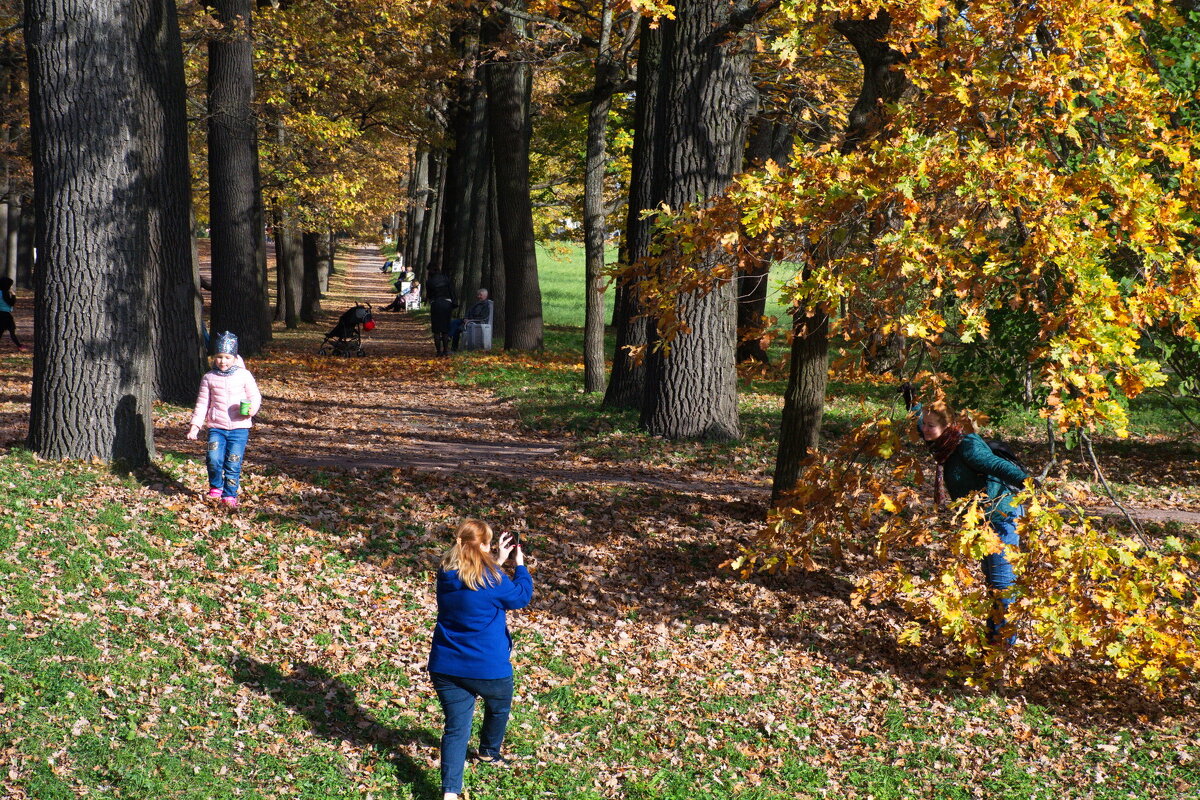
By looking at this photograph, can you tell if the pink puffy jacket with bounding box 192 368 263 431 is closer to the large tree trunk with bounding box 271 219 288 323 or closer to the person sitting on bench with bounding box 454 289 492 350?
the person sitting on bench with bounding box 454 289 492 350

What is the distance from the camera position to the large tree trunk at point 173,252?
488 inches

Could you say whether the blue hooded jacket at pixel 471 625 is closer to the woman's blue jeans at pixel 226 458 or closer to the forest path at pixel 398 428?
the woman's blue jeans at pixel 226 458

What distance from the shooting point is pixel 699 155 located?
1130 cm

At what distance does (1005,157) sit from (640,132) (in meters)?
Answer: 7.64

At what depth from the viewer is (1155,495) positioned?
11.5m

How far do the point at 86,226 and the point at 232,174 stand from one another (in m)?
10.0

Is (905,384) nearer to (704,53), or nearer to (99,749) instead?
(99,749)

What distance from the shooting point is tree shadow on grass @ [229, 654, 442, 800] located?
544 cm

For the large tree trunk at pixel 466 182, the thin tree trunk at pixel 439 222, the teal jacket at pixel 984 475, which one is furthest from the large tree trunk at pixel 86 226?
the thin tree trunk at pixel 439 222

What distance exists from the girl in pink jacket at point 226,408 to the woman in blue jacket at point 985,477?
4.91 m

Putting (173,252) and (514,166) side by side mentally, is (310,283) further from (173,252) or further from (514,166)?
(173,252)

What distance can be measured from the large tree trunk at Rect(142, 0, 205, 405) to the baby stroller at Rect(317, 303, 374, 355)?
8.58m

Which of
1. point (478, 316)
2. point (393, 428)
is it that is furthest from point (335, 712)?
point (478, 316)

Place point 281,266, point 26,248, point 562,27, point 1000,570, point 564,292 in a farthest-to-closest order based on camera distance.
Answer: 1. point 564,292
2. point 26,248
3. point 281,266
4. point 562,27
5. point 1000,570
